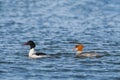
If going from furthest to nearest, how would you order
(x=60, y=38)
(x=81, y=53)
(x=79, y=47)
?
(x=60, y=38) < (x=79, y=47) < (x=81, y=53)

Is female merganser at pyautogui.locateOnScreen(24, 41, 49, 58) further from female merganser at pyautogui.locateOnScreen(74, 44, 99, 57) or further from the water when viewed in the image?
female merganser at pyautogui.locateOnScreen(74, 44, 99, 57)

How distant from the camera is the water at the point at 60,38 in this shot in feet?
98.8

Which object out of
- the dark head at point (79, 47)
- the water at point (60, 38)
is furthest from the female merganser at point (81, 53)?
the water at point (60, 38)

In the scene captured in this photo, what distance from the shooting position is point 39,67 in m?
31.7

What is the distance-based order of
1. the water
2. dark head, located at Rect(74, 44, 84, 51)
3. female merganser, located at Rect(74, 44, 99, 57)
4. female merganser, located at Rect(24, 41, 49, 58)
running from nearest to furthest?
1. the water
2. female merganser, located at Rect(74, 44, 99, 57)
3. female merganser, located at Rect(24, 41, 49, 58)
4. dark head, located at Rect(74, 44, 84, 51)

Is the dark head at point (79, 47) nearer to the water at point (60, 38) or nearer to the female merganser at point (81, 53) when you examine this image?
the female merganser at point (81, 53)

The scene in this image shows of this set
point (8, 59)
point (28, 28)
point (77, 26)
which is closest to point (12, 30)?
point (28, 28)

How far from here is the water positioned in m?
30.1

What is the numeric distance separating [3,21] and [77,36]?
11.2 metres

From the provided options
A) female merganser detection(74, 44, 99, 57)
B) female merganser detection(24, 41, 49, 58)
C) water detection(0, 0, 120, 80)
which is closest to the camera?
water detection(0, 0, 120, 80)

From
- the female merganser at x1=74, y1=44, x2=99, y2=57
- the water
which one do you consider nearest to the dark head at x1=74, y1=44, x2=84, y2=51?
the female merganser at x1=74, y1=44, x2=99, y2=57

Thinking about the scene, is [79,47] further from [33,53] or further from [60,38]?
[60,38]

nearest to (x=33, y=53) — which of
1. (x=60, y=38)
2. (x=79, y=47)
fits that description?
(x=79, y=47)

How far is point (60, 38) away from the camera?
4150 cm
